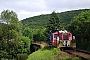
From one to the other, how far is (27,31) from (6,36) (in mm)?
42385

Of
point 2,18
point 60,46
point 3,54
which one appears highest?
point 2,18

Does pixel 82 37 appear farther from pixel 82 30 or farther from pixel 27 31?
pixel 27 31

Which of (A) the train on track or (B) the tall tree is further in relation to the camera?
(B) the tall tree

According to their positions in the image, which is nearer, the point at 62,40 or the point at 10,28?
the point at 62,40

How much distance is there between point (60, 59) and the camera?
1486cm

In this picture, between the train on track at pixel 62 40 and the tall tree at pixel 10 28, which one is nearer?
the train on track at pixel 62 40

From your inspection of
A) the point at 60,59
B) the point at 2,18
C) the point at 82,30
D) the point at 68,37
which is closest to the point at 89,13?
the point at 82,30

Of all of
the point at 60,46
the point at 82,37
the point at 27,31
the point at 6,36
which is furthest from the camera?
the point at 27,31

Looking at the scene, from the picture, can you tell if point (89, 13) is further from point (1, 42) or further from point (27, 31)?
point (27, 31)

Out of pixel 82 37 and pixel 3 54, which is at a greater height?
pixel 82 37

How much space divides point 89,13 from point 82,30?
20.5 ft

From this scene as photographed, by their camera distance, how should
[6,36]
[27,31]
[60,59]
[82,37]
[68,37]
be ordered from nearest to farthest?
[60,59] → [68,37] → [82,37] → [6,36] → [27,31]

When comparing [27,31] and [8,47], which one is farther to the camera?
[27,31]

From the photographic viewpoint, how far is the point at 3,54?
42781 mm
